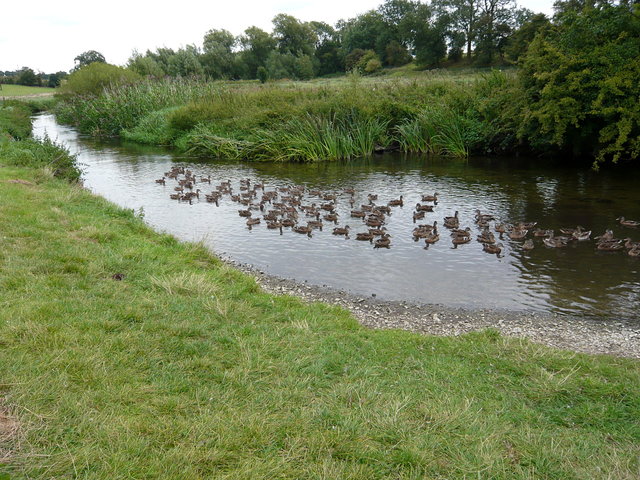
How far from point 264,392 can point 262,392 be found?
21 millimetres

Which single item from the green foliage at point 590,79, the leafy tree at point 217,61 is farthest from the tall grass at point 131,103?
the leafy tree at point 217,61

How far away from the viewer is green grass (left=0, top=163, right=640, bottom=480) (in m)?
3.85

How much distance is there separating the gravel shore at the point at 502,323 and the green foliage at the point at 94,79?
4773 cm

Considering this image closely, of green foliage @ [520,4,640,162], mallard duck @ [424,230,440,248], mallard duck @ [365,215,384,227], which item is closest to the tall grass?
green foliage @ [520,4,640,162]

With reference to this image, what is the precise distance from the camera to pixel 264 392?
4.90 meters

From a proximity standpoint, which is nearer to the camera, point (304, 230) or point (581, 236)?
point (581, 236)

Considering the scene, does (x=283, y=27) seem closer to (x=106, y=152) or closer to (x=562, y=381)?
(x=106, y=152)

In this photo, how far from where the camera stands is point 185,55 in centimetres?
6806

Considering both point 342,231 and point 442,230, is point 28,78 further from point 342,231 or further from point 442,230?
point 442,230

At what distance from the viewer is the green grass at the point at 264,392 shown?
3852mm

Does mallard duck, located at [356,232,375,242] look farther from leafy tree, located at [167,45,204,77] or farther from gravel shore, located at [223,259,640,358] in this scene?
leafy tree, located at [167,45,204,77]

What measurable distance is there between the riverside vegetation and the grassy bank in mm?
20072

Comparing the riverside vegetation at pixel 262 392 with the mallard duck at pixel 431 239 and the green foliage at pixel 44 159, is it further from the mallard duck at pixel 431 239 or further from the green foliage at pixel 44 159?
the green foliage at pixel 44 159

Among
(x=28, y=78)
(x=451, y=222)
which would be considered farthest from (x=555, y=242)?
(x=28, y=78)
